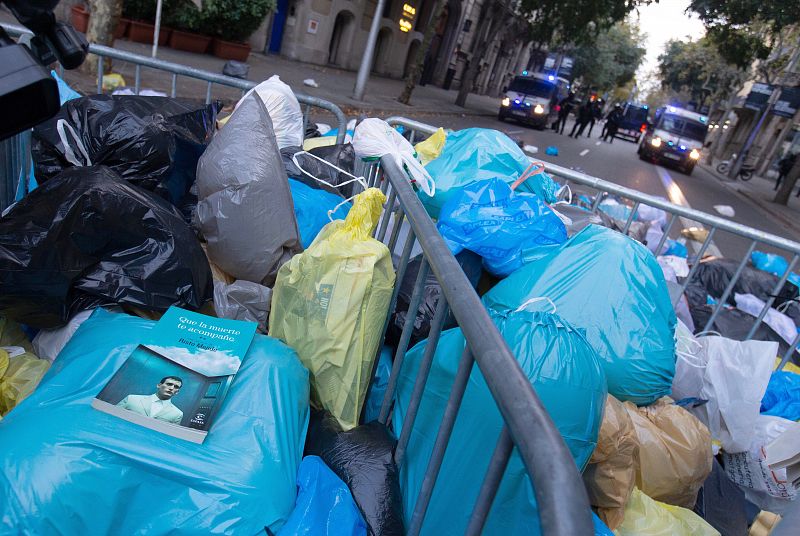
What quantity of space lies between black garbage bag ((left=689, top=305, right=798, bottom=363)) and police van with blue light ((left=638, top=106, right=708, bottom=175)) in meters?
20.7

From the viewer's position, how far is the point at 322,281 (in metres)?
1.79

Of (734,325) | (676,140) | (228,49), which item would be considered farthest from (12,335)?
(676,140)

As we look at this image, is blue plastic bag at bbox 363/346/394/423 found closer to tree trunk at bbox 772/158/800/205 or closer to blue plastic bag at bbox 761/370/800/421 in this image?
blue plastic bag at bbox 761/370/800/421

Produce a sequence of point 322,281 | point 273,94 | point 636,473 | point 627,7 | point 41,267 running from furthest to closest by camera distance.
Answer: point 627,7 < point 273,94 < point 636,473 < point 322,281 < point 41,267

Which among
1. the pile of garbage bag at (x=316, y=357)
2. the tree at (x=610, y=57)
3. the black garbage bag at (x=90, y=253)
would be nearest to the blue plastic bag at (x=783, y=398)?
the pile of garbage bag at (x=316, y=357)

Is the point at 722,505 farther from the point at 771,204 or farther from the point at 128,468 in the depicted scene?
the point at 771,204

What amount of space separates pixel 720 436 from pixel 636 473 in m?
0.87

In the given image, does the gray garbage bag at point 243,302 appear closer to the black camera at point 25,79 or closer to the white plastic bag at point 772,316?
the black camera at point 25,79

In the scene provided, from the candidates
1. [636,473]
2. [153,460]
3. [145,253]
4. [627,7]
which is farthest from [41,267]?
[627,7]

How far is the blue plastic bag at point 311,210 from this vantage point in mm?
2658

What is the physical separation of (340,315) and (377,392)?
421 mm

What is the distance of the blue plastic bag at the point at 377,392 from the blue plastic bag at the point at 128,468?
19.1 inches

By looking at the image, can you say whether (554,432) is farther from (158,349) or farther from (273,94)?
(273,94)

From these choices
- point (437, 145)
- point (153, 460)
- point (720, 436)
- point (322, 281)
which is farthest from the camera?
point (437, 145)
